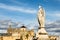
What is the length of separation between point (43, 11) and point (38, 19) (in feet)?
3.05

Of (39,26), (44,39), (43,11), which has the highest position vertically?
(43,11)

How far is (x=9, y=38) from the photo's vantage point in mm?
46906

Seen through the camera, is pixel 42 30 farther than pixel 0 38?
No

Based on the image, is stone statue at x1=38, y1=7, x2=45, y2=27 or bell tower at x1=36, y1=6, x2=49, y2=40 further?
stone statue at x1=38, y1=7, x2=45, y2=27

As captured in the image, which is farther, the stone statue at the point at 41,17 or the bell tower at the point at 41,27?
the stone statue at the point at 41,17

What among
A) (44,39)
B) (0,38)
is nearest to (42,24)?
(44,39)

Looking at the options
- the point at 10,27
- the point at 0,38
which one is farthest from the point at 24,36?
the point at 10,27

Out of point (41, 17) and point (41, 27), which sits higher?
point (41, 17)

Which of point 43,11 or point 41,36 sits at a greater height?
point 43,11

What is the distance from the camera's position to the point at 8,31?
57.0 metres

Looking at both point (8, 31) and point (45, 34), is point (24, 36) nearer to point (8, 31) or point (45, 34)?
point (45, 34)

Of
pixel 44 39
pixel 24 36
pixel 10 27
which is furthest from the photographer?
pixel 10 27

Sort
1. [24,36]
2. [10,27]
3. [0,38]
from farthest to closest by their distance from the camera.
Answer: [10,27] → [0,38] → [24,36]

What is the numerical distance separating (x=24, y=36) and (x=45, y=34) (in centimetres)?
1513
